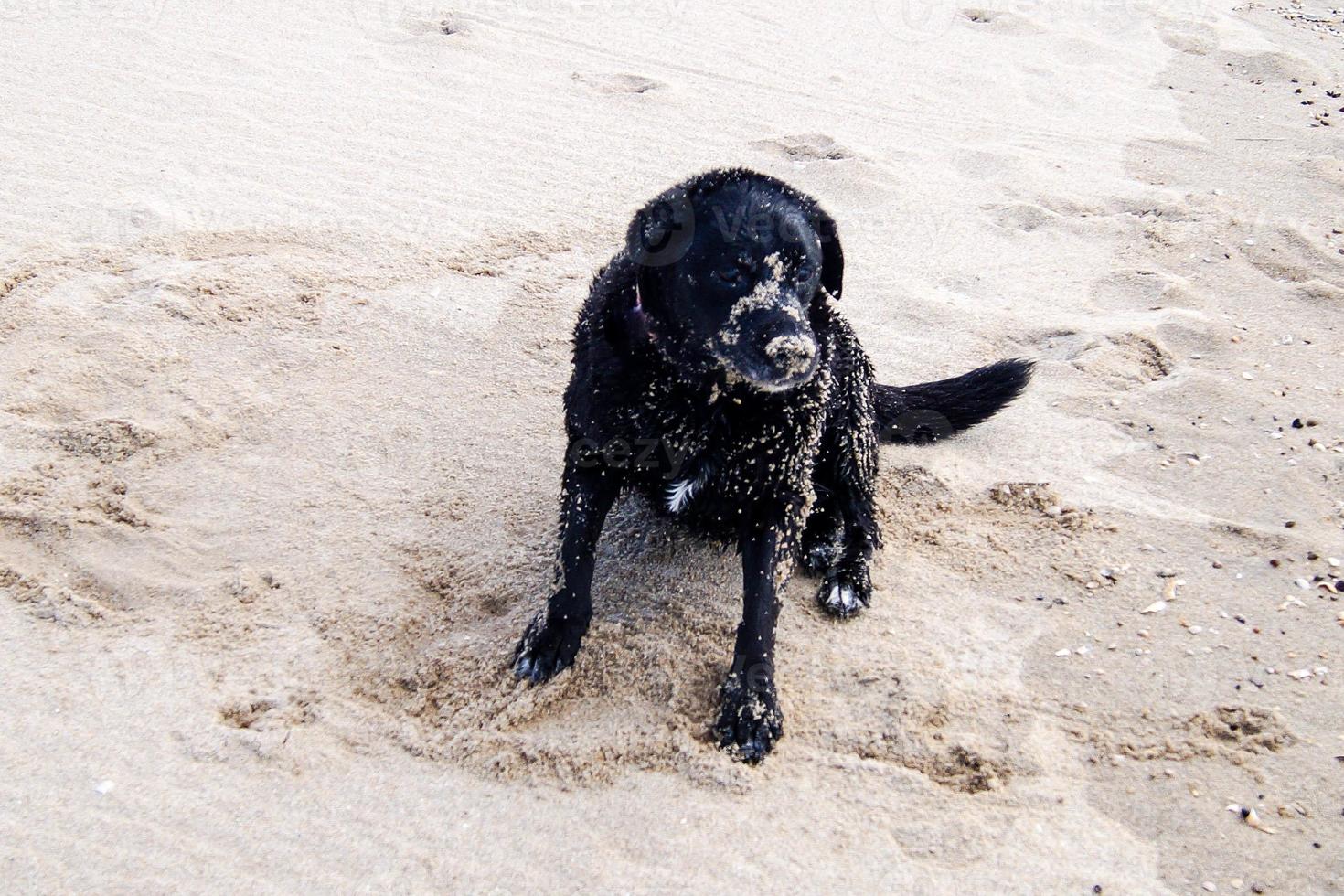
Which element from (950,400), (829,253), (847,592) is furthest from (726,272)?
(950,400)

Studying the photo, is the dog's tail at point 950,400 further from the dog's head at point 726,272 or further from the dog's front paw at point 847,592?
the dog's head at point 726,272

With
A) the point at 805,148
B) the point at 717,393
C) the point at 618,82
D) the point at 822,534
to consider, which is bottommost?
the point at 822,534

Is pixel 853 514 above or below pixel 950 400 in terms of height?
below

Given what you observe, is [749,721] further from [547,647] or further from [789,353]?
[789,353]

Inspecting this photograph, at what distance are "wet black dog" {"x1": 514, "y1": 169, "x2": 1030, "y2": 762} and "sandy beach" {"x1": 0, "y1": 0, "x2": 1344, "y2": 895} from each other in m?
0.17

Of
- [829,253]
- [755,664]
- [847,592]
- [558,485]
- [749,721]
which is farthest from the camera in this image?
[558,485]

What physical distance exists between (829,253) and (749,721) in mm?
1251

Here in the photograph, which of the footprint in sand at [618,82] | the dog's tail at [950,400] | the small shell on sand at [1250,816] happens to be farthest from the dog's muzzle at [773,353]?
the footprint in sand at [618,82]

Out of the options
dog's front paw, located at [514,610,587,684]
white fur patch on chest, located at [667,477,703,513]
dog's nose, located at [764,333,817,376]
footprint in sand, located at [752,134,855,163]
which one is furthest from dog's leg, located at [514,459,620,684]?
footprint in sand, located at [752,134,855,163]

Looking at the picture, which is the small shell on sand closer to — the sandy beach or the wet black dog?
the sandy beach

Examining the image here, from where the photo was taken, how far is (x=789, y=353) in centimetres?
225

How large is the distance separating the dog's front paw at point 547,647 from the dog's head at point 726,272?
2.44ft

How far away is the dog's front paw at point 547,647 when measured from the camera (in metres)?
2.52

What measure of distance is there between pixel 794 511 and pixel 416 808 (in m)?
1.16
